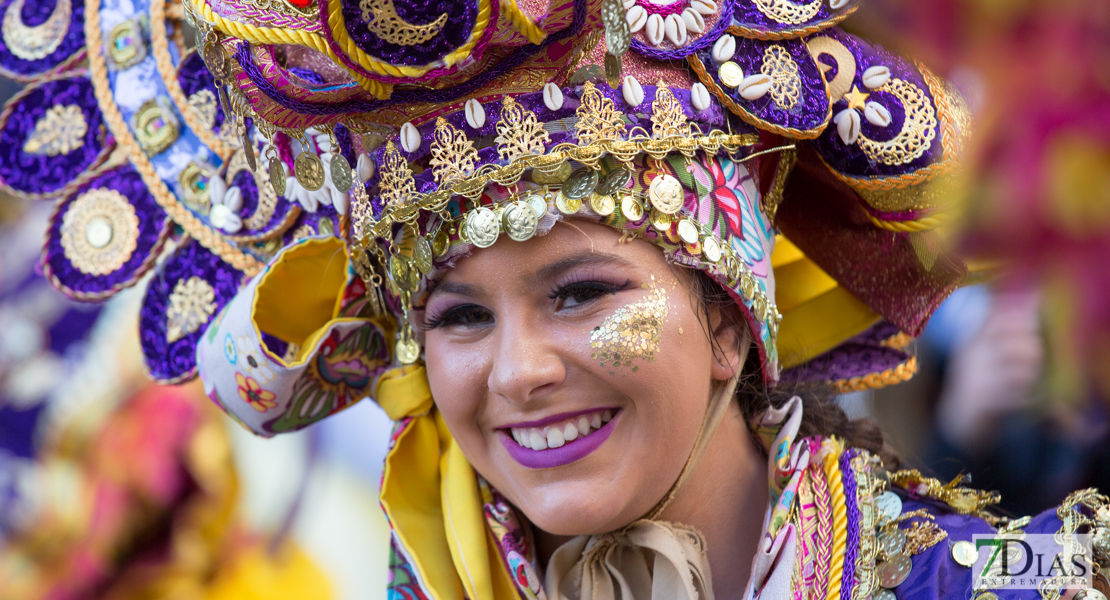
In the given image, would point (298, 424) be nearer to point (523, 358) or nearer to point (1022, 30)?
point (523, 358)

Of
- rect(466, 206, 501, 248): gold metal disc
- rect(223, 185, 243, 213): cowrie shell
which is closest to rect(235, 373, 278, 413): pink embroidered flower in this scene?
rect(223, 185, 243, 213): cowrie shell

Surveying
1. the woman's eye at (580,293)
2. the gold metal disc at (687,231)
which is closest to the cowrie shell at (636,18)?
the gold metal disc at (687,231)

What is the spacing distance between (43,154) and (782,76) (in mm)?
1618

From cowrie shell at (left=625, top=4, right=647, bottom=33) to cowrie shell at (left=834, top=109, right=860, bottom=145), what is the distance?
0.42 meters

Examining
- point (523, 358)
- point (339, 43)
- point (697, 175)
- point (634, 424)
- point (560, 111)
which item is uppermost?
point (339, 43)

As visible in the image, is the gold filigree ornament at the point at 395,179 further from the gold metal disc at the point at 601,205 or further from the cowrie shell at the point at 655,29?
the cowrie shell at the point at 655,29

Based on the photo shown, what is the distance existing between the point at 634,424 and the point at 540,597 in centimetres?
44

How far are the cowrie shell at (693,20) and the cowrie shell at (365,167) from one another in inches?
24.1

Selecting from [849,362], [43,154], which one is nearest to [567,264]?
[849,362]

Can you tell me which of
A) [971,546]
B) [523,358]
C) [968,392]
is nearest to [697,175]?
[523,358]

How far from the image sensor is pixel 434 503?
2141mm

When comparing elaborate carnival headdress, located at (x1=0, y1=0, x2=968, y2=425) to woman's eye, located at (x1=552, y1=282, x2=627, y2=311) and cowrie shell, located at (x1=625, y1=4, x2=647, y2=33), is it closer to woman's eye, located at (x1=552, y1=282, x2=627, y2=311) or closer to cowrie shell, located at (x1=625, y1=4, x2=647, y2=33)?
cowrie shell, located at (x1=625, y1=4, x2=647, y2=33)

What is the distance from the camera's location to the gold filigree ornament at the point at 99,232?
2209 millimetres

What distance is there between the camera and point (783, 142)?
198 centimetres
